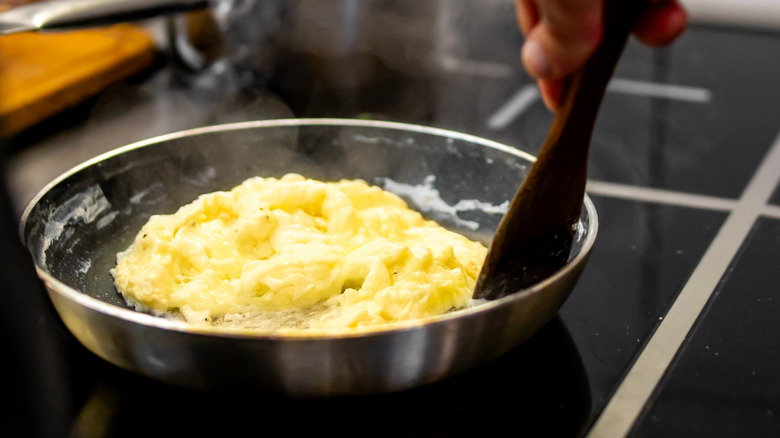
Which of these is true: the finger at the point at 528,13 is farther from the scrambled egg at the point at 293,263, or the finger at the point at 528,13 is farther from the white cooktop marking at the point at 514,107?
the white cooktop marking at the point at 514,107

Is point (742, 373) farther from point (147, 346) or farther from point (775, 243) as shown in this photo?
point (147, 346)

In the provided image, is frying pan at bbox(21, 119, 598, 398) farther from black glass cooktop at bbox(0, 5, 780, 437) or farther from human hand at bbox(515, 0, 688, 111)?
human hand at bbox(515, 0, 688, 111)

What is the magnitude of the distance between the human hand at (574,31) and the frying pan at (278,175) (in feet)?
0.68

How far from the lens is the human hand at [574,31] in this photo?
22.9 inches

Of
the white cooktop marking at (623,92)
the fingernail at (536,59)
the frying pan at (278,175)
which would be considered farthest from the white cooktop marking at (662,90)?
the fingernail at (536,59)

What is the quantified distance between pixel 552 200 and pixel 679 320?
0.25m

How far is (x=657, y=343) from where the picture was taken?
850 mm

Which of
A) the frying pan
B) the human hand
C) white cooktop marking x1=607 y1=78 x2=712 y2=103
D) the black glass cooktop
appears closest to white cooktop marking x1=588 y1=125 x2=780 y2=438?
the black glass cooktop

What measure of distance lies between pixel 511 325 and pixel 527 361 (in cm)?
13

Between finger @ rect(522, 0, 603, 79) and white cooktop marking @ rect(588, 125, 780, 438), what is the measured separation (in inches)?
13.7

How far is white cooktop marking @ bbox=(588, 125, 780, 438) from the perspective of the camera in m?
0.73

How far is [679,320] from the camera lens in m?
0.90

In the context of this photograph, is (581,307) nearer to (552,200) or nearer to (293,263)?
(552,200)

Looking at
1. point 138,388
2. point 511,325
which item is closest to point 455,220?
point 511,325
